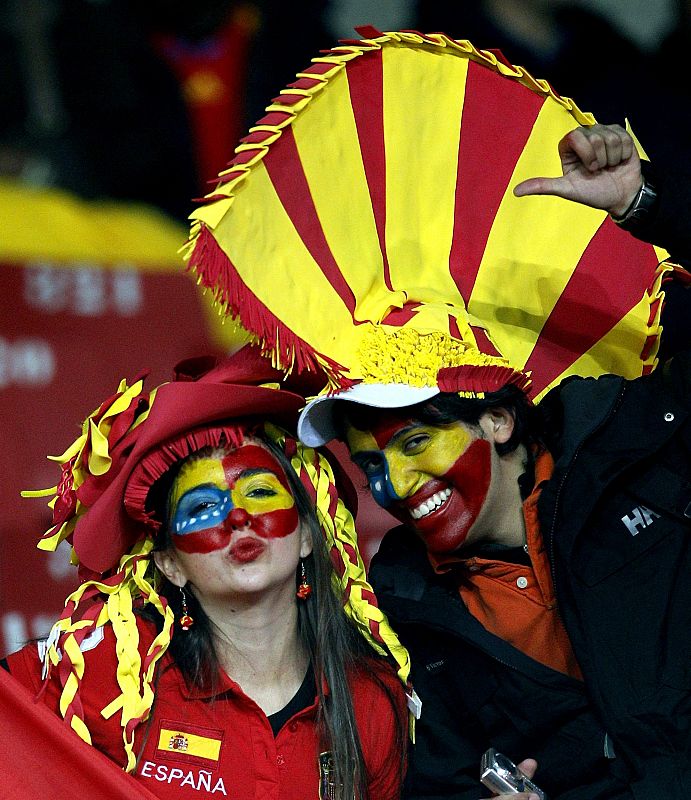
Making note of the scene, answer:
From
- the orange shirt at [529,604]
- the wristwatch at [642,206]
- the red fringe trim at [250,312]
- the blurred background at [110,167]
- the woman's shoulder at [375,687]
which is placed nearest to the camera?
the red fringe trim at [250,312]

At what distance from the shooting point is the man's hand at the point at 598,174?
294 cm

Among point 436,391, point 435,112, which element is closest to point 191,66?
point 435,112

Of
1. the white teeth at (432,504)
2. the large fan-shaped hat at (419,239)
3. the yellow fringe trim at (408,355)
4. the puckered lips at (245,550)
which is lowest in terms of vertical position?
the puckered lips at (245,550)

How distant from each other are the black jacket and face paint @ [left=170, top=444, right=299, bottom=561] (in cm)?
34

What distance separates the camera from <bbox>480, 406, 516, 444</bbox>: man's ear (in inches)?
122

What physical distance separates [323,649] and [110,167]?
6.30ft

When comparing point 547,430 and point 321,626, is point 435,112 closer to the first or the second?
point 547,430

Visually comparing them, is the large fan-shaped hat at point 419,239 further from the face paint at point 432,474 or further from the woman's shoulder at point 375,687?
the woman's shoulder at point 375,687

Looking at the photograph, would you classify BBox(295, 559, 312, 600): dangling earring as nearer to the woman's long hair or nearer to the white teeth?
the woman's long hair

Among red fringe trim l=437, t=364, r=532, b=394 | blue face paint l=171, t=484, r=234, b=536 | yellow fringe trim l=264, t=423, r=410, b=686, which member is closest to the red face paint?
red fringe trim l=437, t=364, r=532, b=394

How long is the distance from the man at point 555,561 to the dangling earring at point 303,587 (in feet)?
0.56

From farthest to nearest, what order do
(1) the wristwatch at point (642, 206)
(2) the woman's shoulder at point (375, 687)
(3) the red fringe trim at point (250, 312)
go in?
(2) the woman's shoulder at point (375, 687)
(1) the wristwatch at point (642, 206)
(3) the red fringe trim at point (250, 312)

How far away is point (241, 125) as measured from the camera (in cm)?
454

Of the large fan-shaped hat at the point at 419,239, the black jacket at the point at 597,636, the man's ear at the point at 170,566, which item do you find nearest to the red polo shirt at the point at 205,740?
the man's ear at the point at 170,566
